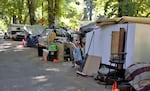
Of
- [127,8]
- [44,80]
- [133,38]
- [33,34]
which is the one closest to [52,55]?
[127,8]

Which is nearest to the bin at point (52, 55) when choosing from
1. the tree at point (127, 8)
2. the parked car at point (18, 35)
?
the tree at point (127, 8)

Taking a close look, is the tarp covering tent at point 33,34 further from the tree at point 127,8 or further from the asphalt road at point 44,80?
the asphalt road at point 44,80

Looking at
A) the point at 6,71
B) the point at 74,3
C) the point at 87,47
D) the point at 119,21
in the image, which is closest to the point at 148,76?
the point at 119,21

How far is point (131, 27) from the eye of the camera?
11.9 metres

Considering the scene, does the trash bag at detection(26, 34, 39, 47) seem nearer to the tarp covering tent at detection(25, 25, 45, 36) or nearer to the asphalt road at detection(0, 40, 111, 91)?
the tarp covering tent at detection(25, 25, 45, 36)

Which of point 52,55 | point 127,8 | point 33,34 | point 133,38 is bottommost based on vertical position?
point 52,55

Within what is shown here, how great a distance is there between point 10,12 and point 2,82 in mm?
46686

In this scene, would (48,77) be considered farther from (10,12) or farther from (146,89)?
(10,12)

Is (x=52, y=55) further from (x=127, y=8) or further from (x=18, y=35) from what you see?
(x=18, y=35)

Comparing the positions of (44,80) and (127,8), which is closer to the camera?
(44,80)

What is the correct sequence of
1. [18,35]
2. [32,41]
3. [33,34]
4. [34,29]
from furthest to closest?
[18,35] → [34,29] → [33,34] → [32,41]

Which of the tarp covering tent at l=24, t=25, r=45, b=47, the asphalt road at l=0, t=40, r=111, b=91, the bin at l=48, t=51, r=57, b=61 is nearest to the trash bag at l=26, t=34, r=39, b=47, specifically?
the tarp covering tent at l=24, t=25, r=45, b=47

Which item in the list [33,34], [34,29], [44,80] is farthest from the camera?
[34,29]

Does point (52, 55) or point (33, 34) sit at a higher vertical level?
point (33, 34)
